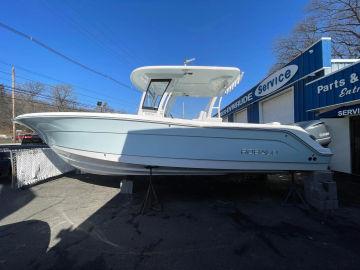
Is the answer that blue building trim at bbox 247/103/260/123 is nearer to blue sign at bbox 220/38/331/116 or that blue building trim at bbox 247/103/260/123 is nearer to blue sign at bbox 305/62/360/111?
blue sign at bbox 220/38/331/116

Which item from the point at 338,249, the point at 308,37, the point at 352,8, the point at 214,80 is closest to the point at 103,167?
the point at 214,80

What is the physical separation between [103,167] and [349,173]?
7.31 metres

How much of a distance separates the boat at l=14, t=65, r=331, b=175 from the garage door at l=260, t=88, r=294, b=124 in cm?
572

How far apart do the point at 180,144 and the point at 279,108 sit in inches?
330

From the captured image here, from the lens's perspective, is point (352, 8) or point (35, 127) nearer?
point (35, 127)

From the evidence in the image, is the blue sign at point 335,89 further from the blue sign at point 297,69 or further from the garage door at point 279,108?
the garage door at point 279,108

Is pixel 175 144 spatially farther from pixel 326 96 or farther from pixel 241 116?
pixel 241 116

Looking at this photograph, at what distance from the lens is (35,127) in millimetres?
6031

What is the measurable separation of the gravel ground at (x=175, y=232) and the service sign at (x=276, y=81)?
551cm

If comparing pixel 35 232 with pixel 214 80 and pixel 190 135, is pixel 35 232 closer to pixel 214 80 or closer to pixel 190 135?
pixel 190 135

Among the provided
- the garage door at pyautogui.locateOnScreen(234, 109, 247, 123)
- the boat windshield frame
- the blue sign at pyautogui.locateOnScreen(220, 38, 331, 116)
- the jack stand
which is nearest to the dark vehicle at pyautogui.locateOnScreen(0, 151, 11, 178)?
the boat windshield frame

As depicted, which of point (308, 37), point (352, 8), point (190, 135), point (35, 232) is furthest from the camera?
point (308, 37)

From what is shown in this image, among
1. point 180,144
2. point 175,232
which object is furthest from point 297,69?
point 175,232

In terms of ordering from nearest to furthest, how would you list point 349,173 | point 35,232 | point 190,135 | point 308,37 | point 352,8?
point 35,232
point 190,135
point 349,173
point 352,8
point 308,37
